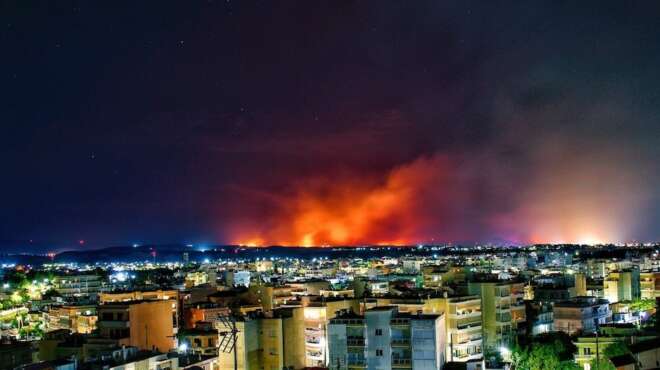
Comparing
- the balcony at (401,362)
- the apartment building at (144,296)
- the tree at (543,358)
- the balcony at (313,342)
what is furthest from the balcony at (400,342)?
the apartment building at (144,296)

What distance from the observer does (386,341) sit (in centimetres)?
1784

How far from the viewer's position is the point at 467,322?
2348 centimetres

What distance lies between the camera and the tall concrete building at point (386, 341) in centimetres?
1733

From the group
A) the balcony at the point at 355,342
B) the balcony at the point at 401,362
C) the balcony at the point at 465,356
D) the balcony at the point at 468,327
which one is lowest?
the balcony at the point at 465,356

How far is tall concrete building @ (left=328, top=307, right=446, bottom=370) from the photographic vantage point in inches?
682

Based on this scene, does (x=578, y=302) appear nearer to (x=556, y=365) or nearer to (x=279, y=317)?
(x=556, y=365)

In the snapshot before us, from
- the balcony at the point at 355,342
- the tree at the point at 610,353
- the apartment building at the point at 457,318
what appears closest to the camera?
the tree at the point at 610,353

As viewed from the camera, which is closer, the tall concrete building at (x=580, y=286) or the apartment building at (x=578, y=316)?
the apartment building at (x=578, y=316)

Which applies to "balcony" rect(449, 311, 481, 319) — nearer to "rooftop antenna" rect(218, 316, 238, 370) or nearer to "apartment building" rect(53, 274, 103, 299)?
"rooftop antenna" rect(218, 316, 238, 370)

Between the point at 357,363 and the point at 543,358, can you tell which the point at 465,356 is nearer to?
the point at 543,358

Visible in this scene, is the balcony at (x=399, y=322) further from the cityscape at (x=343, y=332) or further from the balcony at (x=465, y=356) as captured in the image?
the balcony at (x=465, y=356)

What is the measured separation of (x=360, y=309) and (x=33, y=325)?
57.3ft

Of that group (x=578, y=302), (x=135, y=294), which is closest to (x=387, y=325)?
(x=578, y=302)

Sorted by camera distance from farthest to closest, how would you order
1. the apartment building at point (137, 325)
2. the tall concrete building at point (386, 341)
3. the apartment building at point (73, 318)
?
the apartment building at point (73, 318), the apartment building at point (137, 325), the tall concrete building at point (386, 341)
